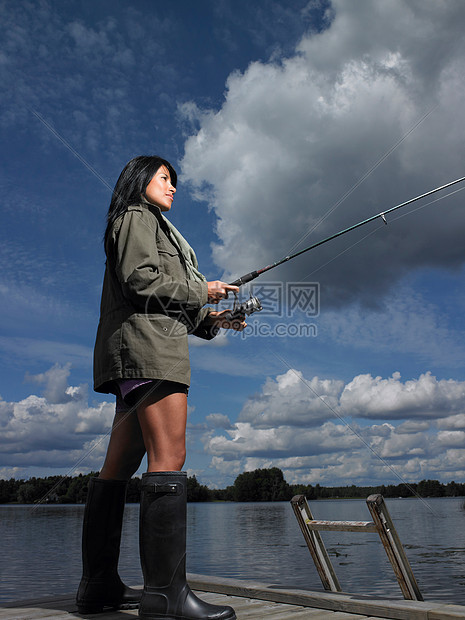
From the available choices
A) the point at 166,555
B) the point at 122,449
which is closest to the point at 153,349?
the point at 122,449

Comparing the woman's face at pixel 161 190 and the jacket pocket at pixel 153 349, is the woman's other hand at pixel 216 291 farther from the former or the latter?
the woman's face at pixel 161 190

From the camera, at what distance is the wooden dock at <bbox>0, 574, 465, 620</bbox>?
2.66m

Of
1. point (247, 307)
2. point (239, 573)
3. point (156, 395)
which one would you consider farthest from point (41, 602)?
point (239, 573)

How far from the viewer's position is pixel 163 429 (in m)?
2.36

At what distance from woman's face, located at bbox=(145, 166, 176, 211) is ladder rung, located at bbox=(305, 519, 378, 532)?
7.73ft

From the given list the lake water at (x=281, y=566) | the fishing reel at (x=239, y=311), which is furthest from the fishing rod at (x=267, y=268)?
the lake water at (x=281, y=566)

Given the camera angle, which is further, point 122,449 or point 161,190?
point 161,190

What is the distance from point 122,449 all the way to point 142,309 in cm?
77

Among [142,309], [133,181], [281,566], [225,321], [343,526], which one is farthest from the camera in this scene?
[281,566]

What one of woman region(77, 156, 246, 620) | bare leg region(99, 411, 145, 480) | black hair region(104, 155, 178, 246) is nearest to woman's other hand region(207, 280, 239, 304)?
woman region(77, 156, 246, 620)

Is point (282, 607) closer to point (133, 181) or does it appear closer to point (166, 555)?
point (166, 555)

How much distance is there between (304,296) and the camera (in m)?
4.87

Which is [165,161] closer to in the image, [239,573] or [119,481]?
[119,481]

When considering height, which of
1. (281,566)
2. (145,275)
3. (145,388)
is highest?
(145,275)
